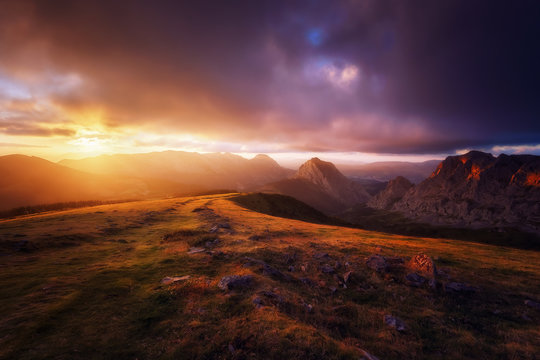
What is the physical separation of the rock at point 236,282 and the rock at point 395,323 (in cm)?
1068

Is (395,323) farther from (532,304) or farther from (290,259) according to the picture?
(532,304)

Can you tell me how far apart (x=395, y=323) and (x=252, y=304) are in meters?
10.2

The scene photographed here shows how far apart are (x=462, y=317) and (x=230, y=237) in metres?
28.4

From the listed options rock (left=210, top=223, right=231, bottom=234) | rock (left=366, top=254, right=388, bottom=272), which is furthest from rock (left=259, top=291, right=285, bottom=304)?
rock (left=210, top=223, right=231, bottom=234)

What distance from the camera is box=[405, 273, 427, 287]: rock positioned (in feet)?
66.9

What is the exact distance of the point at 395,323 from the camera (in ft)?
48.1

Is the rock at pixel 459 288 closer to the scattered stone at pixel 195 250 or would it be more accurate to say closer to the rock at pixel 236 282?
the rock at pixel 236 282

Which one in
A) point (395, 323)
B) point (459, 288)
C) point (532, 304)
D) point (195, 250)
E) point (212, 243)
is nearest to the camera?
point (395, 323)

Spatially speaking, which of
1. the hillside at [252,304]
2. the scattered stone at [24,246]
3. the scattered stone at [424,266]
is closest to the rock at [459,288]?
the hillside at [252,304]

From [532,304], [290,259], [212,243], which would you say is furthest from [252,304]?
[532,304]

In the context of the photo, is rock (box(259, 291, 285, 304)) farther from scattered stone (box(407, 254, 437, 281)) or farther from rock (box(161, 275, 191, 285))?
scattered stone (box(407, 254, 437, 281))

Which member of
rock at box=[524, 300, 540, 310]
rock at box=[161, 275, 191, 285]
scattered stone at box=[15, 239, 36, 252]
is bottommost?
rock at box=[524, 300, 540, 310]

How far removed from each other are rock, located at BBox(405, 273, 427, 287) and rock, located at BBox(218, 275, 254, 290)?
51.8ft

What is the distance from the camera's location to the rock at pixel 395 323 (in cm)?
1432
